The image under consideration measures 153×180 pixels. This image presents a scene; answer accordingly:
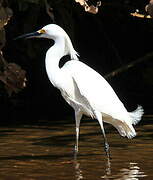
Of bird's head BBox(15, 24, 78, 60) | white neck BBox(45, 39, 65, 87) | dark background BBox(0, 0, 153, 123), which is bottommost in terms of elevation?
dark background BBox(0, 0, 153, 123)

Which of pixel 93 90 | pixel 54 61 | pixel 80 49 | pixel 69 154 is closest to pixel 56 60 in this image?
pixel 54 61

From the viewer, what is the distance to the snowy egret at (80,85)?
27.6 ft

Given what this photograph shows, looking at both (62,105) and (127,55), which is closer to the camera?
(62,105)

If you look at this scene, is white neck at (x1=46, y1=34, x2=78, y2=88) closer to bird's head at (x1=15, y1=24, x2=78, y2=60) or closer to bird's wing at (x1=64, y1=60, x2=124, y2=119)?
bird's head at (x1=15, y1=24, x2=78, y2=60)

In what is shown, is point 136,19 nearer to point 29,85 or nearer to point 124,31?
point 124,31

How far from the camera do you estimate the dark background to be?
12.1 metres

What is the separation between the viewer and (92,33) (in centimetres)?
1447

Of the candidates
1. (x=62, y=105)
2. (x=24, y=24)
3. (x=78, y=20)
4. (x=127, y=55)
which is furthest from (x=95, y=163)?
(x=127, y=55)

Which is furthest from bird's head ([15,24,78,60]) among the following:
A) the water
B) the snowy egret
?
the water

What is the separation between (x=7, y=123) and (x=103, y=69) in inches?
145

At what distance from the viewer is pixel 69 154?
8469 millimetres

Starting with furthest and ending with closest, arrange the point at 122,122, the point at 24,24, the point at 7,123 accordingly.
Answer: the point at 24,24, the point at 7,123, the point at 122,122

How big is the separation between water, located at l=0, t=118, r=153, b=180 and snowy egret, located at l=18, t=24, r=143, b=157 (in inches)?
12.3

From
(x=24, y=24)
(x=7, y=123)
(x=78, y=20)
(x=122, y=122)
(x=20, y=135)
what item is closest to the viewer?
(x=122, y=122)
